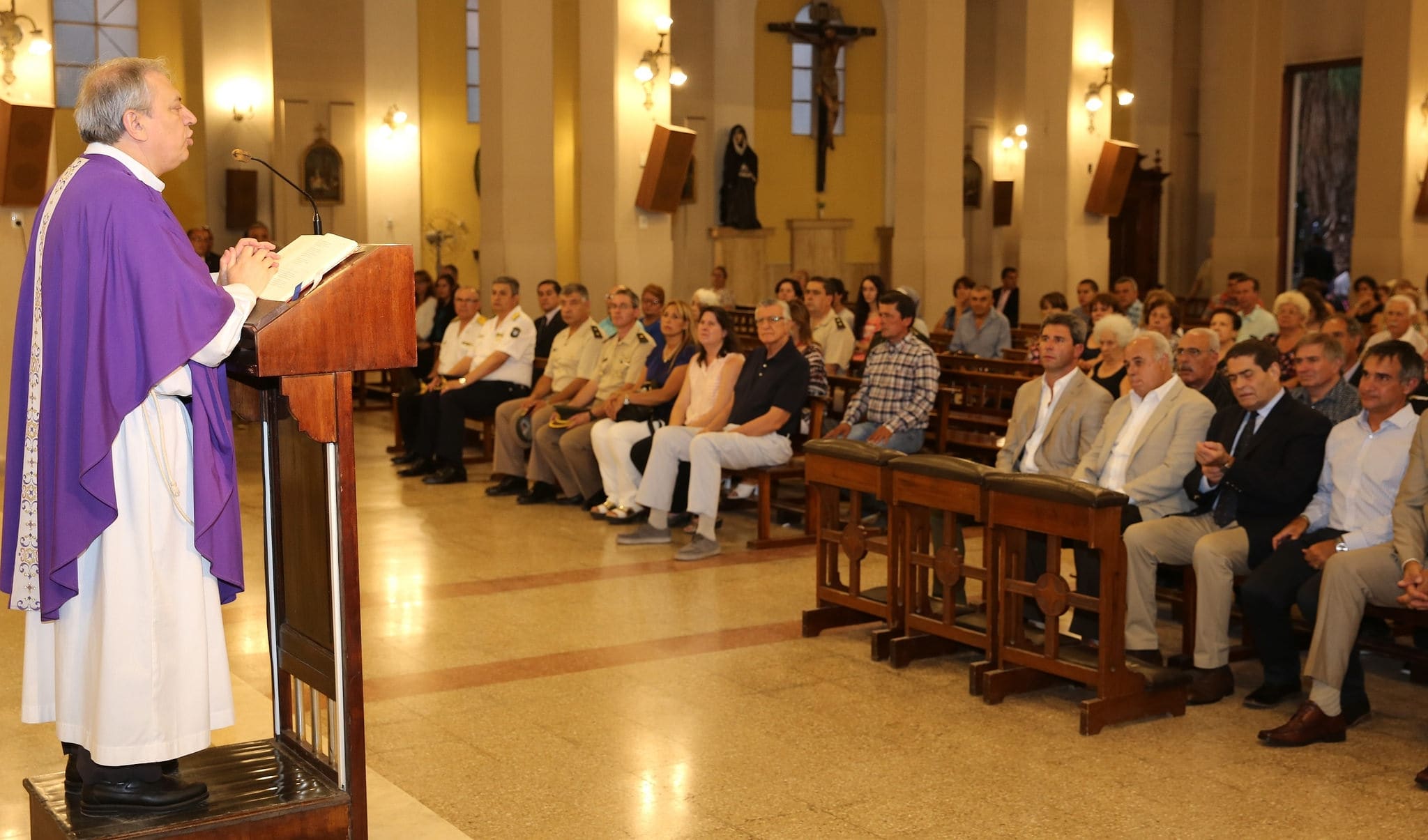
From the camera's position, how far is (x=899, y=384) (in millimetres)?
7461

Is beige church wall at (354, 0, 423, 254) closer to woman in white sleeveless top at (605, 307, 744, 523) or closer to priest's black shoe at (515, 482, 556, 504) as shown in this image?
priest's black shoe at (515, 482, 556, 504)

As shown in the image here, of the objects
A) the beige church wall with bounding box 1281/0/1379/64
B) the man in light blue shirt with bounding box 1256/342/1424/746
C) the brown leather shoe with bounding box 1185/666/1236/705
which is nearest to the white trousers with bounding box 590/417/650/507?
the brown leather shoe with bounding box 1185/666/1236/705

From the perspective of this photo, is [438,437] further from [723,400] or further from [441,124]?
[441,124]

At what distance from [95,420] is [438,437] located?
6.82 metres

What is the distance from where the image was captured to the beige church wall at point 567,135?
712 inches

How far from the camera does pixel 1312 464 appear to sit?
5.03 m

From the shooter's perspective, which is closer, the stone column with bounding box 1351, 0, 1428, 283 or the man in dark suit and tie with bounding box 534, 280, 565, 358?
the man in dark suit and tie with bounding box 534, 280, 565, 358

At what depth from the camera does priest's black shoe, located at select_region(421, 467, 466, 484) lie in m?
9.49

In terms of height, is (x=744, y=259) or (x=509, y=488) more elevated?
(x=744, y=259)

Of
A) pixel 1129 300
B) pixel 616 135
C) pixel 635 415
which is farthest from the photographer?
pixel 616 135

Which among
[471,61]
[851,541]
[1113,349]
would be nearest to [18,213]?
[851,541]

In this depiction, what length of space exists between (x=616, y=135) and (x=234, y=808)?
9088 millimetres

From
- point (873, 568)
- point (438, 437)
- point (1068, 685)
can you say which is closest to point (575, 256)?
point (438, 437)

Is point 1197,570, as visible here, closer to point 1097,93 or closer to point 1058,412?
point 1058,412
